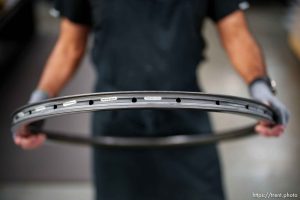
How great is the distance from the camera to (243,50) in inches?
28.7

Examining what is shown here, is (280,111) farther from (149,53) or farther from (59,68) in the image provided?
(59,68)

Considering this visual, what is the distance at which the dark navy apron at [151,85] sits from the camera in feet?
2.37

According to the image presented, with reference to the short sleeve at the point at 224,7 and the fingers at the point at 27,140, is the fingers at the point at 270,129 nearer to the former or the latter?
the short sleeve at the point at 224,7

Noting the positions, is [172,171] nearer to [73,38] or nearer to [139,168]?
[139,168]

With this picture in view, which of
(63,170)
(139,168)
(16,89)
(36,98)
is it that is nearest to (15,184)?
(63,170)

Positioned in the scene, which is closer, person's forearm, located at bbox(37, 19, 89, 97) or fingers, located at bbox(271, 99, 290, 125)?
fingers, located at bbox(271, 99, 290, 125)

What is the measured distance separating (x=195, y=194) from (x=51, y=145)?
0.78m

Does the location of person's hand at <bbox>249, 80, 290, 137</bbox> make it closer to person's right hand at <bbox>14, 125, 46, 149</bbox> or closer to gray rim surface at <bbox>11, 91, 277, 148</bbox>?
gray rim surface at <bbox>11, 91, 277, 148</bbox>

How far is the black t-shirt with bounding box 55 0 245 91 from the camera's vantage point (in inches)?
28.4

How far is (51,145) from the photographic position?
1548mm

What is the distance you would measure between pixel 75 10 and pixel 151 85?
0.50 ft

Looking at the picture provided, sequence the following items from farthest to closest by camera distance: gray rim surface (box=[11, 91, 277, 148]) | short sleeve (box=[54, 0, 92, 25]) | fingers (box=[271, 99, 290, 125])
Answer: short sleeve (box=[54, 0, 92, 25]) → fingers (box=[271, 99, 290, 125]) → gray rim surface (box=[11, 91, 277, 148])

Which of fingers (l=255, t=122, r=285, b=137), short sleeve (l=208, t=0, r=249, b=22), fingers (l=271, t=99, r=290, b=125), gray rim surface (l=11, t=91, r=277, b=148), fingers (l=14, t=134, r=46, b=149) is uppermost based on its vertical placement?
short sleeve (l=208, t=0, r=249, b=22)

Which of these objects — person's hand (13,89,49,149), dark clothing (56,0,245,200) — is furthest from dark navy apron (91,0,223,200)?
person's hand (13,89,49,149)
